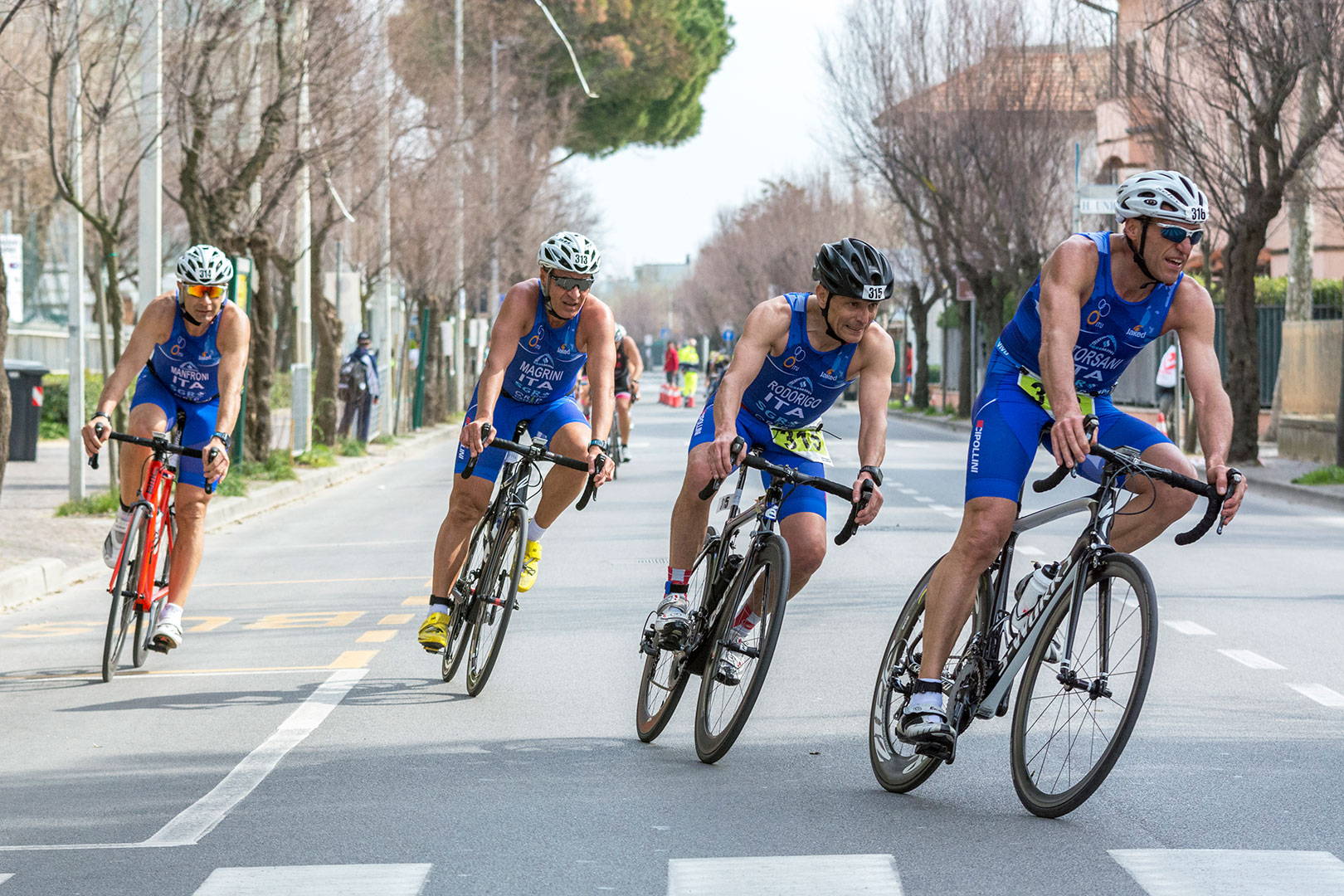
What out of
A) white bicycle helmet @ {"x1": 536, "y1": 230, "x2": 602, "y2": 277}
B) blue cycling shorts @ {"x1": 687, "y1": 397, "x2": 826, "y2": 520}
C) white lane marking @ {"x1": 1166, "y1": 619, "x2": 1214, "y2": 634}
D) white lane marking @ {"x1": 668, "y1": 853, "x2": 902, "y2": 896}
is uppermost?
white bicycle helmet @ {"x1": 536, "y1": 230, "x2": 602, "y2": 277}

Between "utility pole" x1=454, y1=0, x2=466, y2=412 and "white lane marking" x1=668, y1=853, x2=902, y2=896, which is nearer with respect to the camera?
"white lane marking" x1=668, y1=853, x2=902, y2=896

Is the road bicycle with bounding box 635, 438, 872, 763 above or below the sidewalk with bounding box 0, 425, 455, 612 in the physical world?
above

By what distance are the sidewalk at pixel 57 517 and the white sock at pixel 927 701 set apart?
24.4 ft

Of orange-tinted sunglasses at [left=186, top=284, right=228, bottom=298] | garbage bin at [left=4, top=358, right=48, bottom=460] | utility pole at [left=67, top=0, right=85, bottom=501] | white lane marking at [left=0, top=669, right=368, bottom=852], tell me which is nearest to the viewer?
white lane marking at [left=0, top=669, right=368, bottom=852]

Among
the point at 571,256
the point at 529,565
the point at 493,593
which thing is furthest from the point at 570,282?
the point at 493,593

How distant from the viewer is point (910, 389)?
77.8 metres

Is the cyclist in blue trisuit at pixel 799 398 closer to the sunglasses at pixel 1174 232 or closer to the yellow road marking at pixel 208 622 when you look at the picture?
the sunglasses at pixel 1174 232

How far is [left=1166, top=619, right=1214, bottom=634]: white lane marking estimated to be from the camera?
10.4 meters

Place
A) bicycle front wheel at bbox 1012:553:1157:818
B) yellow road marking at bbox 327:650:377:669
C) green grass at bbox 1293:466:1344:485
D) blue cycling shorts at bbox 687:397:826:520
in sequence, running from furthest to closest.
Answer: green grass at bbox 1293:466:1344:485 < yellow road marking at bbox 327:650:377:669 < blue cycling shorts at bbox 687:397:826:520 < bicycle front wheel at bbox 1012:553:1157:818

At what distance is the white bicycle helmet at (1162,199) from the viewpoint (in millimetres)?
5828

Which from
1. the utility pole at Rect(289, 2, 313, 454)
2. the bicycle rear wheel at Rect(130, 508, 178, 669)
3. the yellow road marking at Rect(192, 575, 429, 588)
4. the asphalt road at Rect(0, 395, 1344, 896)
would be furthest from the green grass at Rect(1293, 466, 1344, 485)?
the bicycle rear wheel at Rect(130, 508, 178, 669)

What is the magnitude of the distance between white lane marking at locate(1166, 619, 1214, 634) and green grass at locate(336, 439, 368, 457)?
1940 cm

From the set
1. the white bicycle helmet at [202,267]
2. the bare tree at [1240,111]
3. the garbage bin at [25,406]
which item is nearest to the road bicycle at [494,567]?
the white bicycle helmet at [202,267]

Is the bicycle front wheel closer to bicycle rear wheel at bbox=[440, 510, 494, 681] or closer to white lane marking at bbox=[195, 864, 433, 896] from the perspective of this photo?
white lane marking at bbox=[195, 864, 433, 896]
